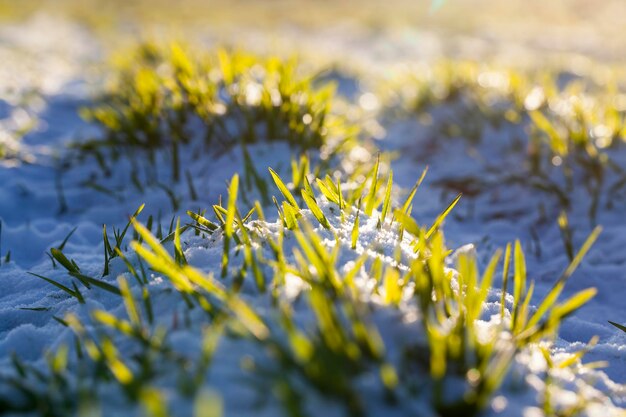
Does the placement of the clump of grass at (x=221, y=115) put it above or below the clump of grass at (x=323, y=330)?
above

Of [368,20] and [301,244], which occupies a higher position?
[368,20]

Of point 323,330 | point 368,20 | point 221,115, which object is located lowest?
point 323,330

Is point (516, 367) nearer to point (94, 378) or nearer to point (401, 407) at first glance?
point (401, 407)

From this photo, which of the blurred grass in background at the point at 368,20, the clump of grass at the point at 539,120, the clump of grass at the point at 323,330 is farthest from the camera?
the blurred grass in background at the point at 368,20

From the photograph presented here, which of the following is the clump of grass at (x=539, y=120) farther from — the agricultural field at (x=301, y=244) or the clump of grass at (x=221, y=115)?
the clump of grass at (x=221, y=115)

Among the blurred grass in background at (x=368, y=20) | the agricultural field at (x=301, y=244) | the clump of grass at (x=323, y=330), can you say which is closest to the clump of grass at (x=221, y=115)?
the agricultural field at (x=301, y=244)

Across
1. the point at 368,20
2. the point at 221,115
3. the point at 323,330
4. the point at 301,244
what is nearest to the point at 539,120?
the point at 221,115

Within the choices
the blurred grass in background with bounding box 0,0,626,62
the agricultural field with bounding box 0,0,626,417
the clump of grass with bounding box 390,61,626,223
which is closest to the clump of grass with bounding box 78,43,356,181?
the agricultural field with bounding box 0,0,626,417

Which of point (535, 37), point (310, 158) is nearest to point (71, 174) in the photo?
point (310, 158)

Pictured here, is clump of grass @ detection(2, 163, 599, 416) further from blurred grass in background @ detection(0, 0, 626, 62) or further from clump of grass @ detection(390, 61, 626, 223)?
blurred grass in background @ detection(0, 0, 626, 62)

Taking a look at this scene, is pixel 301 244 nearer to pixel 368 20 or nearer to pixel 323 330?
pixel 323 330
